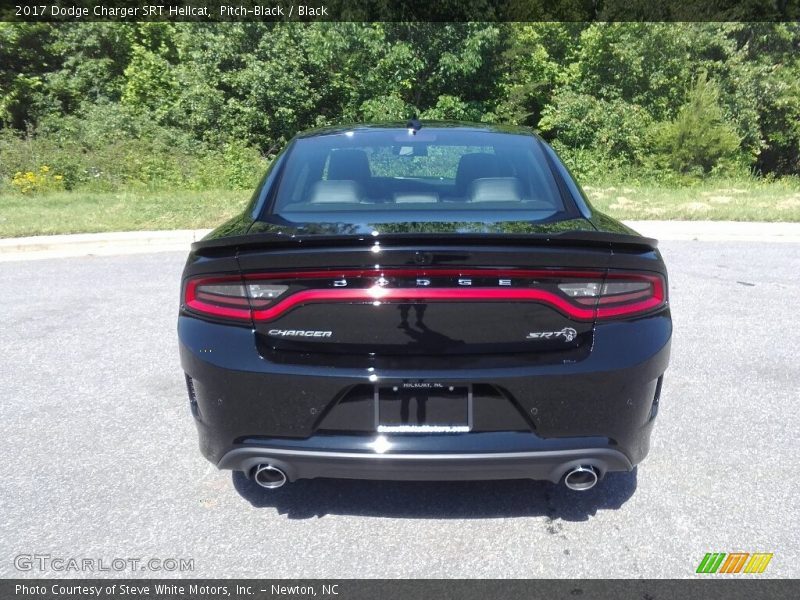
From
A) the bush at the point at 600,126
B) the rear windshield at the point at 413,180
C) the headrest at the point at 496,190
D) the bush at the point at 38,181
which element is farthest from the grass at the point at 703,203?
the bush at the point at 38,181

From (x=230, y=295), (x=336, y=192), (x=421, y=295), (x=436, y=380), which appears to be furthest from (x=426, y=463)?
(x=336, y=192)

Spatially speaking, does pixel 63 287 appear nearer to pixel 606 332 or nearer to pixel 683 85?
pixel 606 332

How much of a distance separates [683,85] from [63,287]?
2396 centimetres

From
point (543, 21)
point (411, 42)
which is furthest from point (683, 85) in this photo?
point (411, 42)

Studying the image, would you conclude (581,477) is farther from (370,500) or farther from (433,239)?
(433,239)

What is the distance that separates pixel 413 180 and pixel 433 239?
116 centimetres

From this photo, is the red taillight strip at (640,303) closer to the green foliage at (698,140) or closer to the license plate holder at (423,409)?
the license plate holder at (423,409)

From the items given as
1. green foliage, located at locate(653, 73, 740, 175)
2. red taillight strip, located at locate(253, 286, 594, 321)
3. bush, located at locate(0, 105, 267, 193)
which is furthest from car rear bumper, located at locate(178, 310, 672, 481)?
green foliage, located at locate(653, 73, 740, 175)

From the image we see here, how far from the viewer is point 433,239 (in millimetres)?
2297

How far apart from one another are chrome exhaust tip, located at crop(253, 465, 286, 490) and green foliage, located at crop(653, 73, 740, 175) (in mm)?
20336

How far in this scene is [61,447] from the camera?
3369 millimetres

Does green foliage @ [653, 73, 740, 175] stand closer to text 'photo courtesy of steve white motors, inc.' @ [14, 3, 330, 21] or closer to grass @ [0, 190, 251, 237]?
text 'photo courtesy of steve white motors, inc.' @ [14, 3, 330, 21]

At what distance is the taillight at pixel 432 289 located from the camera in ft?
7.43

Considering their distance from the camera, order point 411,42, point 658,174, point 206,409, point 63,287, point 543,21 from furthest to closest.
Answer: point 543,21
point 411,42
point 658,174
point 63,287
point 206,409
